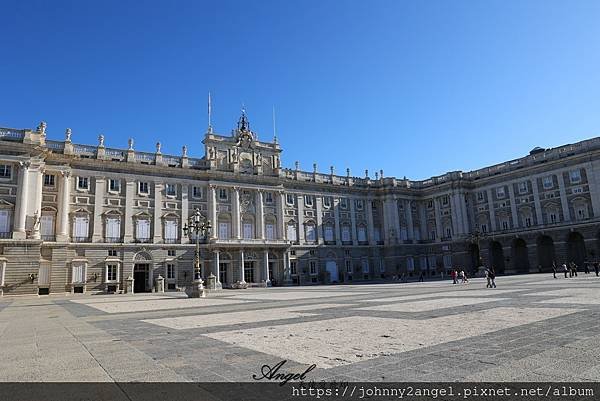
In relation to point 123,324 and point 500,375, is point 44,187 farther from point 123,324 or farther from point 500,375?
point 500,375

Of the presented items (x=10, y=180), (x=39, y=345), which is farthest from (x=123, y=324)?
(x=10, y=180)

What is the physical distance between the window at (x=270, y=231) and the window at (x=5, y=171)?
30.0m

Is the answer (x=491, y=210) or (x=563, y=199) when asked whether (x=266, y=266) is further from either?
(x=563, y=199)

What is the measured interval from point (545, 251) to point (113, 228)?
5659cm

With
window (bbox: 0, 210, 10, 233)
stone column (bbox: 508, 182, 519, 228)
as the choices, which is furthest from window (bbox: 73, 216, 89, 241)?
stone column (bbox: 508, 182, 519, 228)

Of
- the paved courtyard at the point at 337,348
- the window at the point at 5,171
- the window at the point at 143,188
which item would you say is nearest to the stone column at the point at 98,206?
the window at the point at 143,188

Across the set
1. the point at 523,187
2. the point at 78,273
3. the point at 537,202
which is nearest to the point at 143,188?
the point at 78,273

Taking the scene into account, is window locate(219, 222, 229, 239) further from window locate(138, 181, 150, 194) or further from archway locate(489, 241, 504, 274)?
archway locate(489, 241, 504, 274)

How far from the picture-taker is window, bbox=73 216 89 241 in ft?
149

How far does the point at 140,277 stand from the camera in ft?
159

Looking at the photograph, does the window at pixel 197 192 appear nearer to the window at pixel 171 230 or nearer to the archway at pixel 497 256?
the window at pixel 171 230

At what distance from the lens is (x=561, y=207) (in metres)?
55.0

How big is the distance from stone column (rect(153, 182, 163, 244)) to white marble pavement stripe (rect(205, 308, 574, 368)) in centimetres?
4154

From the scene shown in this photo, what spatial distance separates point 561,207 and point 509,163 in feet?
32.7
